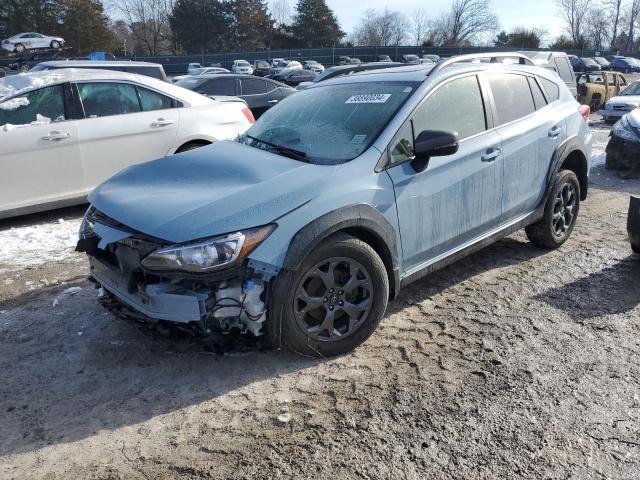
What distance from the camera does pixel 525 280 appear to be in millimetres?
4625

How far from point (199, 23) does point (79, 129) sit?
233ft

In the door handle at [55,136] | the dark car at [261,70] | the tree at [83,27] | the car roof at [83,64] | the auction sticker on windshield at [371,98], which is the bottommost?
the door handle at [55,136]

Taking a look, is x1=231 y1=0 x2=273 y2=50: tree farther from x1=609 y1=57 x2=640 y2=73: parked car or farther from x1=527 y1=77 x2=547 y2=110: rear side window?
x1=527 y1=77 x2=547 y2=110: rear side window

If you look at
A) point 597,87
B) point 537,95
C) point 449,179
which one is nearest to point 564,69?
point 597,87

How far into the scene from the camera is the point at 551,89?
5203 mm

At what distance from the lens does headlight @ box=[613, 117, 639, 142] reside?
9.04m

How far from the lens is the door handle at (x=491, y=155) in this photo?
13.8ft

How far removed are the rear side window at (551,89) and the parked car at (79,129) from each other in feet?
13.1

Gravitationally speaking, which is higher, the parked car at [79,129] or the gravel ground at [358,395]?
the parked car at [79,129]

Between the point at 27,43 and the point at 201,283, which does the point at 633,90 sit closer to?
the point at 201,283

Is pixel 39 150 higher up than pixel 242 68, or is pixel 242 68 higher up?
pixel 242 68

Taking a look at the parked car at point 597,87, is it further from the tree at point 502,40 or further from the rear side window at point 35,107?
the tree at point 502,40

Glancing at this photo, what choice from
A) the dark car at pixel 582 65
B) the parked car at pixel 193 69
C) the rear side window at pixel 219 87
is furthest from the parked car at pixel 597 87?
the parked car at pixel 193 69

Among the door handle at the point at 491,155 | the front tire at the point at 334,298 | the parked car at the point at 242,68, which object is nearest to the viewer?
the front tire at the point at 334,298
